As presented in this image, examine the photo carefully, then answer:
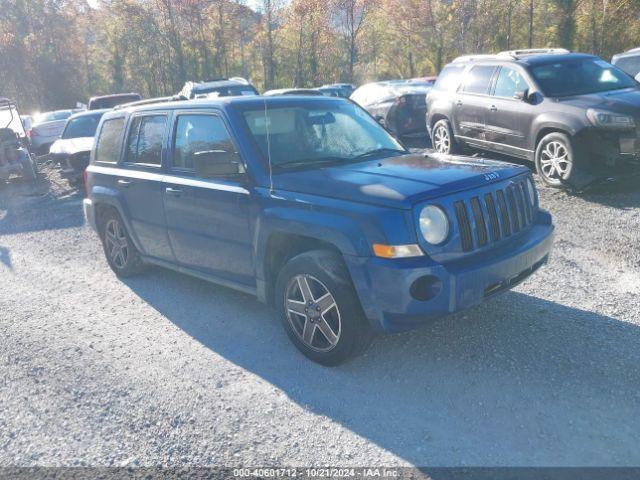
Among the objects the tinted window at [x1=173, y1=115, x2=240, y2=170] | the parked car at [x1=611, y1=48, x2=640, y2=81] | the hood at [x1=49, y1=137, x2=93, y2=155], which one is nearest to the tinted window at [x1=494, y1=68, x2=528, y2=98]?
the parked car at [x1=611, y1=48, x2=640, y2=81]

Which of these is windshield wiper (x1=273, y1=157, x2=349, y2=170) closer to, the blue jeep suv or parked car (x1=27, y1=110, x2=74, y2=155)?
the blue jeep suv

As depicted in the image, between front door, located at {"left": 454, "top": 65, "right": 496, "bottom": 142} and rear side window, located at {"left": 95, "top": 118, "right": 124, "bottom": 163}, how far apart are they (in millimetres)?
5790

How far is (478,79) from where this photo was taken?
379 inches

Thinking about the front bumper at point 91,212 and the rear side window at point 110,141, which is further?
the front bumper at point 91,212

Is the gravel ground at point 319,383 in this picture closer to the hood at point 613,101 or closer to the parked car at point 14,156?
the hood at point 613,101

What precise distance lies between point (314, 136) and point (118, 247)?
109 inches

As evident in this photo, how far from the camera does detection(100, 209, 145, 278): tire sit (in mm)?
6062

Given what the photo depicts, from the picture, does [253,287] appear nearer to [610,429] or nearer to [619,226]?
[610,429]

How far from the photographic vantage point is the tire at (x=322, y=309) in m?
3.72

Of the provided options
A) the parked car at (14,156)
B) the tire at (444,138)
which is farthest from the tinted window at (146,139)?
the parked car at (14,156)

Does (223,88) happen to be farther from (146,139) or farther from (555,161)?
(146,139)

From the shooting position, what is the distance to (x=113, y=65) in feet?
139

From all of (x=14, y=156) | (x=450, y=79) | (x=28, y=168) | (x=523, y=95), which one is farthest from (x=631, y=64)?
(x=14, y=156)

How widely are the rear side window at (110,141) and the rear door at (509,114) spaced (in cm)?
558
